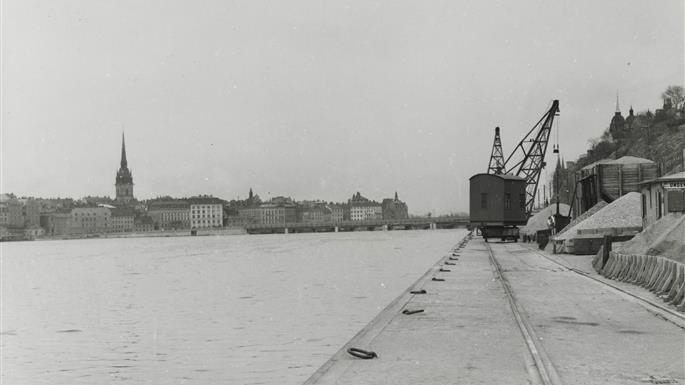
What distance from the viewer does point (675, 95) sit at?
6073 inches

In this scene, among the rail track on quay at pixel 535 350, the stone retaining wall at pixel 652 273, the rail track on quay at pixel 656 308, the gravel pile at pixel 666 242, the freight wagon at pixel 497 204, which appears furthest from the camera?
the freight wagon at pixel 497 204

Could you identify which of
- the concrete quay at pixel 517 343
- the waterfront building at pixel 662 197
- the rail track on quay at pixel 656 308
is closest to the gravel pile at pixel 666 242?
the rail track on quay at pixel 656 308

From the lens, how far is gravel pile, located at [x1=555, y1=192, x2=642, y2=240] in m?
38.8

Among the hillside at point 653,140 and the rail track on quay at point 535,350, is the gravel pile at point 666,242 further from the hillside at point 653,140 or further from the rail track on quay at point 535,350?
the hillside at point 653,140

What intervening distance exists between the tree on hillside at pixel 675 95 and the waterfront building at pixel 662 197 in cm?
12957

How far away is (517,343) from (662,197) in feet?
78.4

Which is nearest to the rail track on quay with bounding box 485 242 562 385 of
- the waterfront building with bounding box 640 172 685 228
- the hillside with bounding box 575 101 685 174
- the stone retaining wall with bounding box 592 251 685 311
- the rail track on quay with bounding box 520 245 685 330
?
the rail track on quay with bounding box 520 245 685 330

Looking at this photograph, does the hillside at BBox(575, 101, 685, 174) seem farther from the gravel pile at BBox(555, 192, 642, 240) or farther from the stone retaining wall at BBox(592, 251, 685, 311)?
the stone retaining wall at BBox(592, 251, 685, 311)

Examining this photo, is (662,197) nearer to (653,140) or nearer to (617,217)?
(617,217)

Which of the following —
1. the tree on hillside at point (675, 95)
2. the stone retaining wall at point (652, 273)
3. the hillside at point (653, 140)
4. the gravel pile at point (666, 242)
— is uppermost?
the tree on hillside at point (675, 95)

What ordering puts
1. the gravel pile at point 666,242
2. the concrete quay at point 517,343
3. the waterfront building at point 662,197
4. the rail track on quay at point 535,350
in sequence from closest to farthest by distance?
1. the rail track on quay at point 535,350
2. the concrete quay at point 517,343
3. the gravel pile at point 666,242
4. the waterfront building at point 662,197

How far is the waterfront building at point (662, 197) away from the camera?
2966 centimetres

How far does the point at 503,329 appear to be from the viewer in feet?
44.3

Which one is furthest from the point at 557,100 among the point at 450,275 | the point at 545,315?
the point at 545,315
